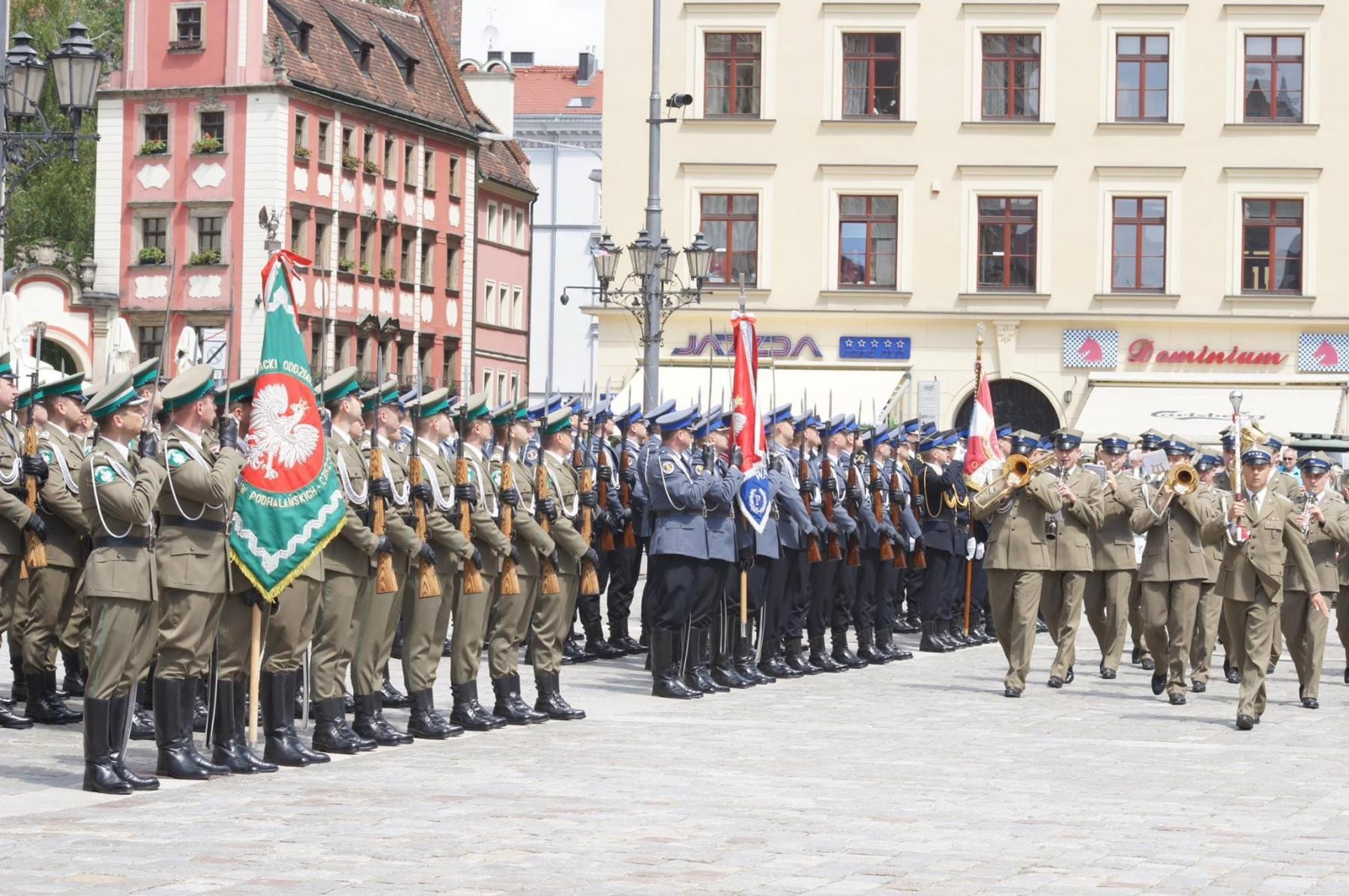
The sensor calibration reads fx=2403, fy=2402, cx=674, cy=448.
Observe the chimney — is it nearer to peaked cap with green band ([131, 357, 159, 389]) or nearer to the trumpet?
the trumpet

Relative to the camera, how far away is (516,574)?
14.4 meters

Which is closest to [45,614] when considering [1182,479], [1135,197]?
[1182,479]

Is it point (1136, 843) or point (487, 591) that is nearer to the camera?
point (1136, 843)

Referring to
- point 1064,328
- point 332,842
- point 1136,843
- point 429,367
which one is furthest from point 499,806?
point 429,367

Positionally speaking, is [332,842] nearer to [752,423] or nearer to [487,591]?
[487,591]

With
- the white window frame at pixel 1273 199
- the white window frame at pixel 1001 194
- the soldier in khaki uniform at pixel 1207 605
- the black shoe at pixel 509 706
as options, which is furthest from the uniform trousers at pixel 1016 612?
the white window frame at pixel 1273 199

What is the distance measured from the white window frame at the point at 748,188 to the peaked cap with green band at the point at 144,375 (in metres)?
32.7

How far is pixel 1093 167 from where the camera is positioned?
4400 cm

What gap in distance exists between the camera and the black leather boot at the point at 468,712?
1403 cm

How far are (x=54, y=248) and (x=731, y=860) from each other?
52.7 m

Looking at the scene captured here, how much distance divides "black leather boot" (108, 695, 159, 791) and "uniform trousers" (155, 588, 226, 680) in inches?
13.2

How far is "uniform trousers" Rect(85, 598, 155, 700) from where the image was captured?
36.1 ft

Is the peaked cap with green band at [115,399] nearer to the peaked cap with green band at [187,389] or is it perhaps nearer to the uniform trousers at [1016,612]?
the peaked cap with green band at [187,389]

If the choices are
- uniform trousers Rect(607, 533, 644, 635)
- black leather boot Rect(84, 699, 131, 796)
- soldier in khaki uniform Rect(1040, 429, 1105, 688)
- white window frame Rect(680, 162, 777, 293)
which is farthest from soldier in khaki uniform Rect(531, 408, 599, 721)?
white window frame Rect(680, 162, 777, 293)
